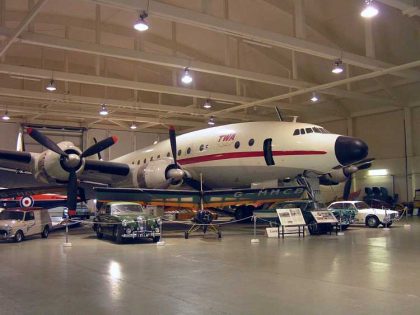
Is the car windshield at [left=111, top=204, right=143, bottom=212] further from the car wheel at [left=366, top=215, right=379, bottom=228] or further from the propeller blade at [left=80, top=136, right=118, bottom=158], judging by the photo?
the car wheel at [left=366, top=215, right=379, bottom=228]

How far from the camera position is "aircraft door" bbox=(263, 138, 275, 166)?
17438 millimetres

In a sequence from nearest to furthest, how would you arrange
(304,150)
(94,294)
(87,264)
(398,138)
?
(94,294), (87,264), (304,150), (398,138)

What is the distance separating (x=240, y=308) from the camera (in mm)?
5746

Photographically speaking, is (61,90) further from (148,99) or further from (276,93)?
(276,93)

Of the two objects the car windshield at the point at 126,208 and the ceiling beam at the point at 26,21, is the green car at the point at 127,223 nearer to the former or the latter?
the car windshield at the point at 126,208

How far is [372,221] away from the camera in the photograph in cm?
1970

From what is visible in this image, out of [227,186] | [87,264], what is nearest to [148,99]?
[227,186]

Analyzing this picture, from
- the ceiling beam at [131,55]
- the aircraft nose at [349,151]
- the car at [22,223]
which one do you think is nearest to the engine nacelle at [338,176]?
the aircraft nose at [349,151]

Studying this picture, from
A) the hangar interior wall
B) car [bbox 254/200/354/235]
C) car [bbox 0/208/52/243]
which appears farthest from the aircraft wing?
the hangar interior wall

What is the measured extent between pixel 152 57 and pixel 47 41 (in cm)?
418

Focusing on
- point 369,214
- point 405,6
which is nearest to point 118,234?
point 369,214

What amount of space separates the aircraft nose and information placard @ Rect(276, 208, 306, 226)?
2.59 m

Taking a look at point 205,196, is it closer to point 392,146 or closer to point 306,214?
point 306,214

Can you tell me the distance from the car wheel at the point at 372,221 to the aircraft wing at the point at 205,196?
4.18 meters
